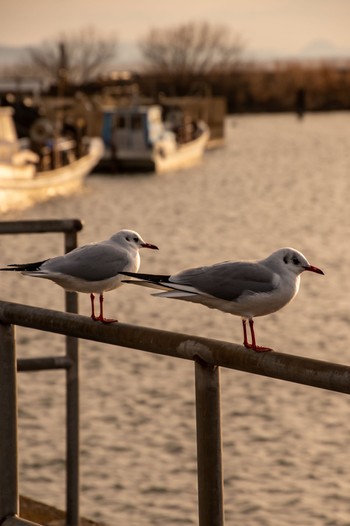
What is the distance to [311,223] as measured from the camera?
4072cm

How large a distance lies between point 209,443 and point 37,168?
139 ft

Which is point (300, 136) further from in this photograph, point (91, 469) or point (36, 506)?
point (36, 506)

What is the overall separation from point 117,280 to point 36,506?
8.99 feet

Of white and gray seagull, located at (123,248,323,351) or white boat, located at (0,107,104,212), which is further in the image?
white boat, located at (0,107,104,212)

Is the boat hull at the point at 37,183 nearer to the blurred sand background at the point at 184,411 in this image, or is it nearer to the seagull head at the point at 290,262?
the blurred sand background at the point at 184,411

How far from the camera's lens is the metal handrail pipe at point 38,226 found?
198 inches

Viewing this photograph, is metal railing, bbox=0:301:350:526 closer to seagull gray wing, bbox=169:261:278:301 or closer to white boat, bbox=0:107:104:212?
seagull gray wing, bbox=169:261:278:301

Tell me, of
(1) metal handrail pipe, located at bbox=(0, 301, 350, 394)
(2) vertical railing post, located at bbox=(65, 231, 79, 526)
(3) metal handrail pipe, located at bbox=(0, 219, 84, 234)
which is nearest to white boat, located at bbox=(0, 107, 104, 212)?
(2) vertical railing post, located at bbox=(65, 231, 79, 526)

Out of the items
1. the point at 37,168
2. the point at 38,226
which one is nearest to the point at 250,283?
the point at 38,226

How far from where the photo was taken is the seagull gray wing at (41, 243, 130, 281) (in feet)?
12.8

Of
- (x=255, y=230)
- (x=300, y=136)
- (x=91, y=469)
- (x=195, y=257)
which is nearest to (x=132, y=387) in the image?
(x=91, y=469)

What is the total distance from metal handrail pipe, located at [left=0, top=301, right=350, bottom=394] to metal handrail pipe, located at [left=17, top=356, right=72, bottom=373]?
7.29ft

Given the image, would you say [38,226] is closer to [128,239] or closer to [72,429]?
[128,239]

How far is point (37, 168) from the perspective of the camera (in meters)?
44.8
